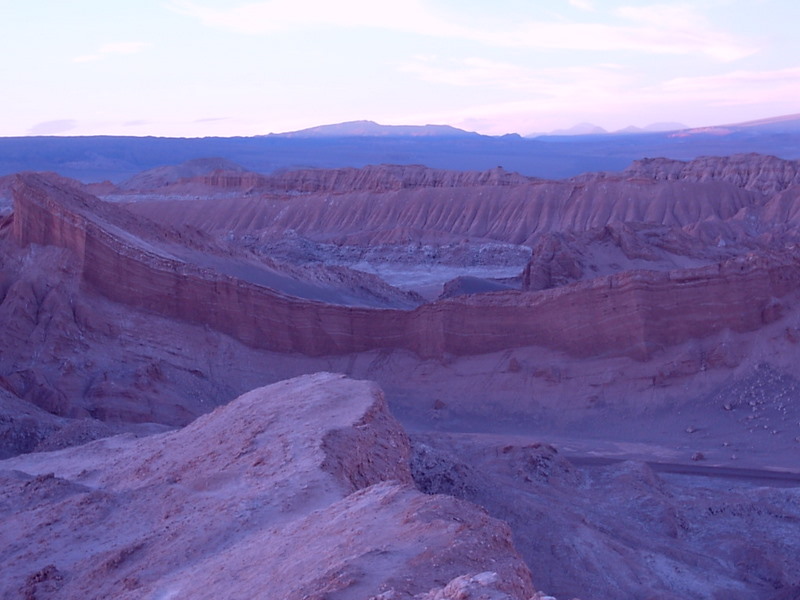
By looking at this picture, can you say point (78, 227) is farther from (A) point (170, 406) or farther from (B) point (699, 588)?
(B) point (699, 588)

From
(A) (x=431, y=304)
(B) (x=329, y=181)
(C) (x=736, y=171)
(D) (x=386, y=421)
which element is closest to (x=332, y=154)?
(B) (x=329, y=181)

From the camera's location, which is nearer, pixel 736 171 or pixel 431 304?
pixel 431 304

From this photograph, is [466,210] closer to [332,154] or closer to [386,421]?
[386,421]

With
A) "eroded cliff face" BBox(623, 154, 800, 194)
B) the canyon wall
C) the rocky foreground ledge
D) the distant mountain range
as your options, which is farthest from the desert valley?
the distant mountain range

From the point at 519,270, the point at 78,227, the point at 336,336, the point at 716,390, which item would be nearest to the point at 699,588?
the point at 716,390

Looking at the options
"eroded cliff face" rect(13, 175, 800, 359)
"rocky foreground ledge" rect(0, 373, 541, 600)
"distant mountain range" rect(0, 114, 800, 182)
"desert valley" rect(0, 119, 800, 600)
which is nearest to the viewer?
"rocky foreground ledge" rect(0, 373, 541, 600)

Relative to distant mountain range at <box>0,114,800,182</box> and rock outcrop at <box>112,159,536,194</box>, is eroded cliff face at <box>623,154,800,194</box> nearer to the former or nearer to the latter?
rock outcrop at <box>112,159,536,194</box>
